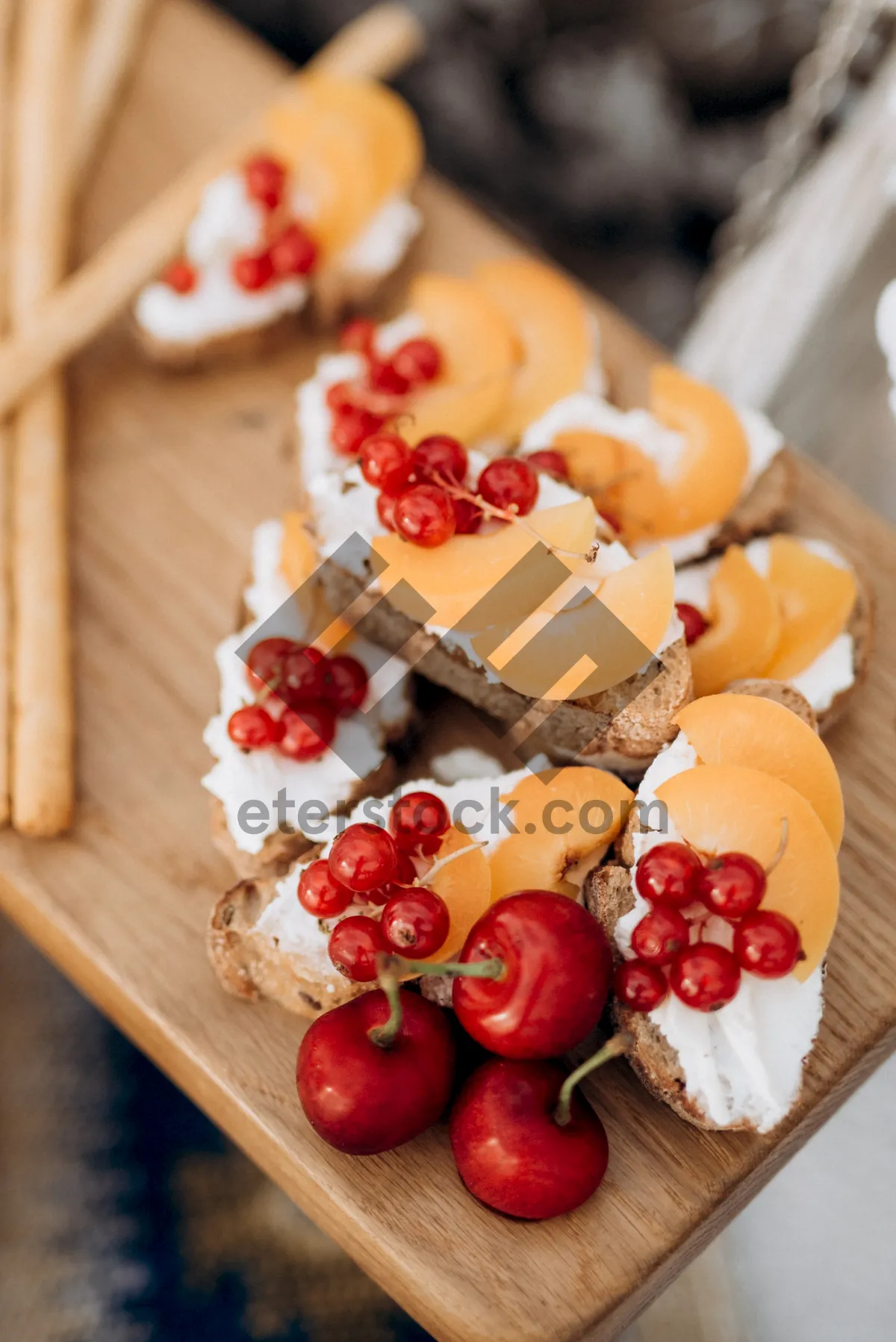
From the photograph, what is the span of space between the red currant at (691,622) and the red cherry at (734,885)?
0.32 m

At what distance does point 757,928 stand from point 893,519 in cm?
92

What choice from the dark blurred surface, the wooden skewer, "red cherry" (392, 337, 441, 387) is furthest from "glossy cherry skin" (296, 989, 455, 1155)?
the dark blurred surface

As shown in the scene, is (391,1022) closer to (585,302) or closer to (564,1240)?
(564,1240)

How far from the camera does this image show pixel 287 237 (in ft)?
5.17

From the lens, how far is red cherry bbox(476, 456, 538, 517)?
110 cm

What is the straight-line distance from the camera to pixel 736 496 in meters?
1.36

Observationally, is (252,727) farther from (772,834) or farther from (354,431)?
(772,834)

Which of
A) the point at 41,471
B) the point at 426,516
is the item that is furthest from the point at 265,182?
the point at 426,516

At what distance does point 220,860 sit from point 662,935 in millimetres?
583

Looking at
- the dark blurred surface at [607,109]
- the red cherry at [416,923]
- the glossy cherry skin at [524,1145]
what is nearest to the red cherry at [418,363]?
the red cherry at [416,923]

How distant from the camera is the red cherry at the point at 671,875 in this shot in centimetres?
100

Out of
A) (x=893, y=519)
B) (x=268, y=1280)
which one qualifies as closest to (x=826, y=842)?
(x=893, y=519)

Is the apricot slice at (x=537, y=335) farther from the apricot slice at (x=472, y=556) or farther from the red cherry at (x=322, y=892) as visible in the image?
the red cherry at (x=322, y=892)

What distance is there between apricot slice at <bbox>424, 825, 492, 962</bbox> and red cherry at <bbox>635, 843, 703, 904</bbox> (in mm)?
157
